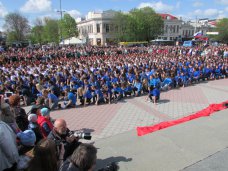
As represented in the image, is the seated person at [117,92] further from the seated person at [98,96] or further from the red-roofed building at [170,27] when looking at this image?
the red-roofed building at [170,27]

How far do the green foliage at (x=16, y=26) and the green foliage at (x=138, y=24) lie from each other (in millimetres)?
26198

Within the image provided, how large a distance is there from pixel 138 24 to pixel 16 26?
34110 mm

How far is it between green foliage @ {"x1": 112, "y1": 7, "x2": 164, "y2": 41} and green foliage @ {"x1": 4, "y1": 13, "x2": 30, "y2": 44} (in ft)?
86.0

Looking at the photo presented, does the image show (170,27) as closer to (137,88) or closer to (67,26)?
(67,26)

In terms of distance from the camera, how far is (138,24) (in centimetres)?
6091

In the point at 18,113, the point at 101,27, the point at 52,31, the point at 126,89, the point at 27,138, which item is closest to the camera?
the point at 27,138

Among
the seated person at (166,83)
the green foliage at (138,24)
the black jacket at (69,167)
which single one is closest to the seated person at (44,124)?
the black jacket at (69,167)

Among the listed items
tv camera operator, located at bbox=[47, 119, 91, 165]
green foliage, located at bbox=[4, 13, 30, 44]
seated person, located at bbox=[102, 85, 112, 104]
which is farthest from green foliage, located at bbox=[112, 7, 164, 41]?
tv camera operator, located at bbox=[47, 119, 91, 165]

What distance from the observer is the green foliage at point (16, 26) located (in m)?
60.2

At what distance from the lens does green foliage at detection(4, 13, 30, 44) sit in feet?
198

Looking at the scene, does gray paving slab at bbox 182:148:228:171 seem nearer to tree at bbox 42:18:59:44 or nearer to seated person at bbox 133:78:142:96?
seated person at bbox 133:78:142:96

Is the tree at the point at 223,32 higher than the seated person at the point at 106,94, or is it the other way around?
the tree at the point at 223,32

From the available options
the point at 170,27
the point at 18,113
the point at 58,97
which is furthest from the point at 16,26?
the point at 18,113

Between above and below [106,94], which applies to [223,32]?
above
